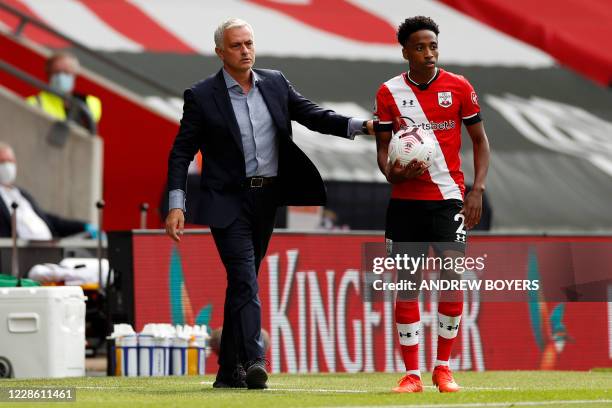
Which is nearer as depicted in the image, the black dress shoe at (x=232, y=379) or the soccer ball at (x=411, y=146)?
the soccer ball at (x=411, y=146)

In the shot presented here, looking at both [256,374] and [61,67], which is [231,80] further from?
[61,67]

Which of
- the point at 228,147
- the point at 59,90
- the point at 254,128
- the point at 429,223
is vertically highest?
the point at 59,90

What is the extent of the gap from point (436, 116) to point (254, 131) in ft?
3.61

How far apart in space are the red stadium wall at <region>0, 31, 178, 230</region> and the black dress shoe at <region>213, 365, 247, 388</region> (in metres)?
10.9

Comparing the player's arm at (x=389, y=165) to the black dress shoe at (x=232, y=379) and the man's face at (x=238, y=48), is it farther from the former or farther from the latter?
the black dress shoe at (x=232, y=379)

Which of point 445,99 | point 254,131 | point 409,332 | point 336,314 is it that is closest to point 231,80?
point 254,131

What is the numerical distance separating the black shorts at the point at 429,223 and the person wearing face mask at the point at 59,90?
33.4 ft

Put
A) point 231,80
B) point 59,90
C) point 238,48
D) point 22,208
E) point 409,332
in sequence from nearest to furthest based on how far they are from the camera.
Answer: point 409,332
point 238,48
point 231,80
point 22,208
point 59,90

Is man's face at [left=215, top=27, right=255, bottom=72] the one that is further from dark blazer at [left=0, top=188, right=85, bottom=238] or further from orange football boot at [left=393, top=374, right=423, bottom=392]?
dark blazer at [left=0, top=188, right=85, bottom=238]

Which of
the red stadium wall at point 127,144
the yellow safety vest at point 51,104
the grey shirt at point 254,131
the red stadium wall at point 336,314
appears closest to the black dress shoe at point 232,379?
the grey shirt at point 254,131

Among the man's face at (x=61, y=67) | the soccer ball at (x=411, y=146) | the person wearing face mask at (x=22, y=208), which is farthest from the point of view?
the man's face at (x=61, y=67)

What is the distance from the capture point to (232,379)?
990 cm

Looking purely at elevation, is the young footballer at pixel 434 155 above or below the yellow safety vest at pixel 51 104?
below

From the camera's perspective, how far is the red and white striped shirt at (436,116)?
9250 mm
